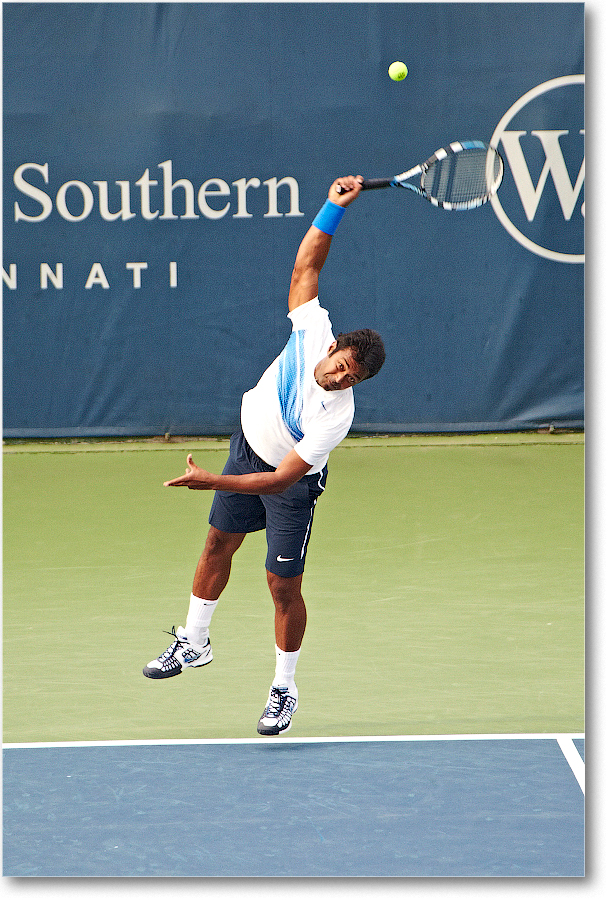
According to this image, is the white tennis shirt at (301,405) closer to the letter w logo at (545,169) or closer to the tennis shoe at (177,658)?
the tennis shoe at (177,658)

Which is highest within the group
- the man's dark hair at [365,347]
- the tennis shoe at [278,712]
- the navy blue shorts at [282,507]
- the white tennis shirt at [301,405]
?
the man's dark hair at [365,347]

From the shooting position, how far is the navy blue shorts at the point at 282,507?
10.0ft

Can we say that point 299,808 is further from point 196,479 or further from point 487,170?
point 487,170

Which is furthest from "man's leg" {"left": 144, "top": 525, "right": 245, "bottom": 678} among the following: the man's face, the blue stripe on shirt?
the man's face

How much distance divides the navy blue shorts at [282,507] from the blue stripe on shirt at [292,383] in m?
0.16

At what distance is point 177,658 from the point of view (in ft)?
11.3

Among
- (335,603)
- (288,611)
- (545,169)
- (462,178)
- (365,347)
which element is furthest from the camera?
(545,169)

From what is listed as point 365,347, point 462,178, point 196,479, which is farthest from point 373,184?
point 462,178

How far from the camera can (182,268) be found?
26.5 feet

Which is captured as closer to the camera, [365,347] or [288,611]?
[365,347]

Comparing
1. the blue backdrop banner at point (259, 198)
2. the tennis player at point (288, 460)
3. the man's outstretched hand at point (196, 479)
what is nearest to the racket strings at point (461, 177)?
the tennis player at point (288, 460)

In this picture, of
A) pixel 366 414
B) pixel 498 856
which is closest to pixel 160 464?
pixel 366 414

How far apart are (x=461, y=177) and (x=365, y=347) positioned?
1.05 m

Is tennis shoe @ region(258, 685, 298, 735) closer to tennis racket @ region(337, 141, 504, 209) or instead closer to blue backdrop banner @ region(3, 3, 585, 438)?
tennis racket @ region(337, 141, 504, 209)
